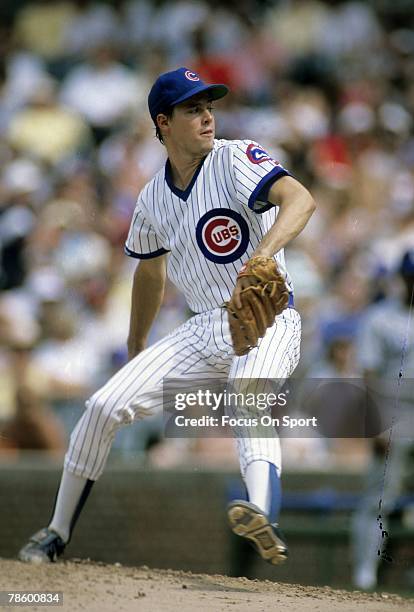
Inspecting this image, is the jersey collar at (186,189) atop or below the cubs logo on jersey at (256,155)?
below

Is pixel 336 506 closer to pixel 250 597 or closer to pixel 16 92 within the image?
pixel 250 597

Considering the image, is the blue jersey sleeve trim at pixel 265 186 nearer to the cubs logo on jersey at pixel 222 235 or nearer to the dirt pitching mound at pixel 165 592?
the cubs logo on jersey at pixel 222 235

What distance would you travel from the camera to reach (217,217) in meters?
4.08

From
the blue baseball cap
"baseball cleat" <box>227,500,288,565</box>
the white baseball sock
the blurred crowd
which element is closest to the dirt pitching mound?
"baseball cleat" <box>227,500,288,565</box>

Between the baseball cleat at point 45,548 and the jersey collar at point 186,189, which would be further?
the baseball cleat at point 45,548

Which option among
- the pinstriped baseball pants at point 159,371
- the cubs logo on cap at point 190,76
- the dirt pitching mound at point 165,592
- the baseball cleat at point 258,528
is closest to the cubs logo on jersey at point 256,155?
the cubs logo on cap at point 190,76

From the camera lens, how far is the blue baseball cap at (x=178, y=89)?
13.5 feet

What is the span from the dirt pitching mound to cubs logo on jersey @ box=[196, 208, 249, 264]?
3.70ft

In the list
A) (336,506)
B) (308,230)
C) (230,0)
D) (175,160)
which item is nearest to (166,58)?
(230,0)

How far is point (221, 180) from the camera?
4.09m

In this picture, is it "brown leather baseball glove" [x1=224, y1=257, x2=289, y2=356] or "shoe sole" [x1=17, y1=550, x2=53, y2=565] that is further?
"shoe sole" [x1=17, y1=550, x2=53, y2=565]

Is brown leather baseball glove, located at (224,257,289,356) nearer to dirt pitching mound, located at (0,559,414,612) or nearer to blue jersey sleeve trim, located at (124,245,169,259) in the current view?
blue jersey sleeve trim, located at (124,245,169,259)

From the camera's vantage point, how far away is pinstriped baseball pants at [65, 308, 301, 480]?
4.10 meters

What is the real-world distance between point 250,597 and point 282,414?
1641mm
